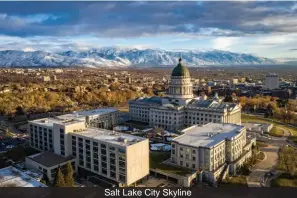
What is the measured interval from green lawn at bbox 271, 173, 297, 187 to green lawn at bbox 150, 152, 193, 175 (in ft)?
20.6

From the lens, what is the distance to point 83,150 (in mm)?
24594

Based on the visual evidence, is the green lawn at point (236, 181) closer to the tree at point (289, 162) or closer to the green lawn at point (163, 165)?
the green lawn at point (163, 165)

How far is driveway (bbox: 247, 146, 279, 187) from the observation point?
23681 mm

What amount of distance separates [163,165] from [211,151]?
4.16 m

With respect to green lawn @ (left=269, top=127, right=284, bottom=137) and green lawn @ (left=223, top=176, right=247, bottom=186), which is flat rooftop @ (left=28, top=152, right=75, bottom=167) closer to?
green lawn @ (left=223, top=176, right=247, bottom=186)

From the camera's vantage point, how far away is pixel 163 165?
84.0ft

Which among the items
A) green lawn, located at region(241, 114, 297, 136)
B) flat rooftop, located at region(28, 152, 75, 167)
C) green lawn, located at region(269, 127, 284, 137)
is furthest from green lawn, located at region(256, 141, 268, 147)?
flat rooftop, located at region(28, 152, 75, 167)

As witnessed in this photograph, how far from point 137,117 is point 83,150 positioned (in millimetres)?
20391

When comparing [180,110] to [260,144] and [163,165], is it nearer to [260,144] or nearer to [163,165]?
[260,144]

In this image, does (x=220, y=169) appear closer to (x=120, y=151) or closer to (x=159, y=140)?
(x=120, y=151)

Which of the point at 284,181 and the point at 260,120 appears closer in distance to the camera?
the point at 284,181

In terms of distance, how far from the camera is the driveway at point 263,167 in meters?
23.7

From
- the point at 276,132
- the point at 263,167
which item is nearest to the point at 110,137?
the point at 263,167

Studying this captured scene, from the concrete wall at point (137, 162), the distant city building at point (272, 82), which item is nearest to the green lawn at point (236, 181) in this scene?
the concrete wall at point (137, 162)
